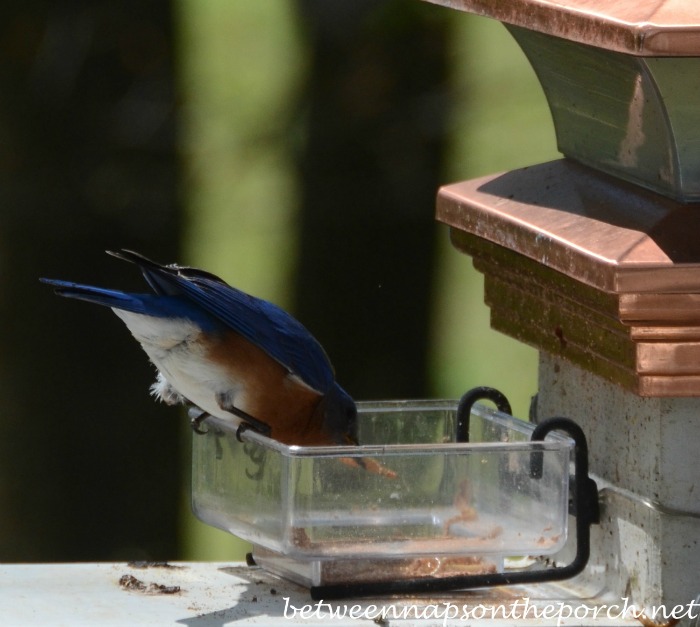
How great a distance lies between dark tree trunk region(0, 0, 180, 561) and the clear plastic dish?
3.73 meters

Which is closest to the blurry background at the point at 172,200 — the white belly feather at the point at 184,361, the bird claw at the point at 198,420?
the white belly feather at the point at 184,361

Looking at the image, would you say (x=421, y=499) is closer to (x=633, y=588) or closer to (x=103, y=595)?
(x=633, y=588)

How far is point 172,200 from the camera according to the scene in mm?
6074

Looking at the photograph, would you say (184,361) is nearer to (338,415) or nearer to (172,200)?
(338,415)

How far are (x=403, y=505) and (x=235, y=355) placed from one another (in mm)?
980

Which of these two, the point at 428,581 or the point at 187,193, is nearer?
the point at 428,581

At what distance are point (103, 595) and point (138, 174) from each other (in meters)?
4.02

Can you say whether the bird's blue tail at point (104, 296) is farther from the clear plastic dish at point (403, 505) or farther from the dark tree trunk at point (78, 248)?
the dark tree trunk at point (78, 248)

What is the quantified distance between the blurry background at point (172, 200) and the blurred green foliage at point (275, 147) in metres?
0.02

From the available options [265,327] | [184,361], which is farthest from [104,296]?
[265,327]

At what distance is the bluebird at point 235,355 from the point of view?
10.1 ft

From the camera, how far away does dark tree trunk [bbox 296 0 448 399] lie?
6.04 meters

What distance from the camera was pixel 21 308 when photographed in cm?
595

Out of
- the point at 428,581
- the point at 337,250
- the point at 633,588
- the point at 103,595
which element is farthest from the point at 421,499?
the point at 337,250
